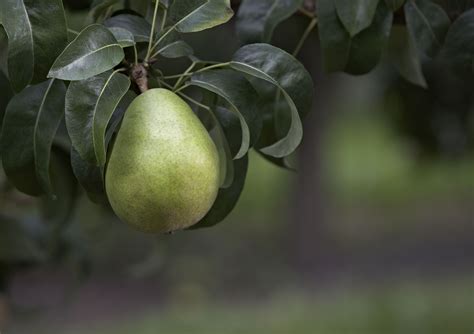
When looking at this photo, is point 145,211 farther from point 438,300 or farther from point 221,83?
point 438,300

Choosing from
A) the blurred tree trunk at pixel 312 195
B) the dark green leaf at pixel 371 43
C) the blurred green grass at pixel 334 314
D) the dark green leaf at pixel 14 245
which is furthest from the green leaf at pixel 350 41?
the blurred tree trunk at pixel 312 195

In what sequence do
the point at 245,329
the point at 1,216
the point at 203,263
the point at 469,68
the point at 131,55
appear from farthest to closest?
the point at 203,263 < the point at 245,329 < the point at 1,216 < the point at 469,68 < the point at 131,55

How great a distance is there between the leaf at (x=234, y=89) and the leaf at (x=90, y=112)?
11 centimetres

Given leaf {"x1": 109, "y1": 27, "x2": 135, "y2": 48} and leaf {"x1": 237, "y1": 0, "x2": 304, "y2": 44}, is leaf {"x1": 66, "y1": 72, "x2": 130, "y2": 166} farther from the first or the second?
leaf {"x1": 237, "y1": 0, "x2": 304, "y2": 44}

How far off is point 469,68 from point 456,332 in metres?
3.09

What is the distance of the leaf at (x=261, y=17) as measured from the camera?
1.19 meters

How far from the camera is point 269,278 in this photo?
5.50 meters

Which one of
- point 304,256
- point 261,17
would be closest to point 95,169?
point 261,17

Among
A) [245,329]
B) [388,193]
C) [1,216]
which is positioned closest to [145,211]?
[1,216]

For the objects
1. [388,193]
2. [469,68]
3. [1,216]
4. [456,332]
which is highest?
[469,68]

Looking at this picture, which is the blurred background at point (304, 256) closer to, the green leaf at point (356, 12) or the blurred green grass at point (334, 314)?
the blurred green grass at point (334, 314)

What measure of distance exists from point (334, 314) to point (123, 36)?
3.86 meters

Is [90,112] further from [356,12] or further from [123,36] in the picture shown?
[356,12]

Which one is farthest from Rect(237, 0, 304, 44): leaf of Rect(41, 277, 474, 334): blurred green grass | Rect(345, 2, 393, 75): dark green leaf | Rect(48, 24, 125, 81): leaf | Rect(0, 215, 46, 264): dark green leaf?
Rect(41, 277, 474, 334): blurred green grass
